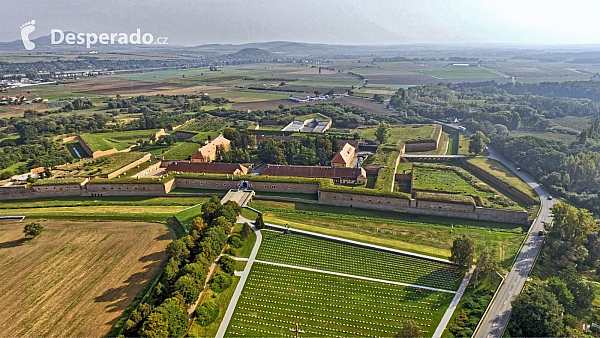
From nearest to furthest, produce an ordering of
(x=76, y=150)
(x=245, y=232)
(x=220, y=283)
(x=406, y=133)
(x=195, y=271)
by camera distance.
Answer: (x=195, y=271)
(x=220, y=283)
(x=245, y=232)
(x=76, y=150)
(x=406, y=133)

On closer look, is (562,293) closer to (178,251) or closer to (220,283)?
(220,283)

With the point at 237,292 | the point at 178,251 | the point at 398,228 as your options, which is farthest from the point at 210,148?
the point at 237,292

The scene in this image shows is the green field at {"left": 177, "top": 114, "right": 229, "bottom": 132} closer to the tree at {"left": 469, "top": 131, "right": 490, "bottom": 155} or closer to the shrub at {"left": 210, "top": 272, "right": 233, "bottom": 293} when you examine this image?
the tree at {"left": 469, "top": 131, "right": 490, "bottom": 155}

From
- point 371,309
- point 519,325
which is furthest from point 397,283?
point 519,325

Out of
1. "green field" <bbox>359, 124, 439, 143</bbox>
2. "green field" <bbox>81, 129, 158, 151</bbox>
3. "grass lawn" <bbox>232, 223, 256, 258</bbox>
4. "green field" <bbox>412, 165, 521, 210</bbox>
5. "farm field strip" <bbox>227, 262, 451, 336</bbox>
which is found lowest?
"farm field strip" <bbox>227, 262, 451, 336</bbox>

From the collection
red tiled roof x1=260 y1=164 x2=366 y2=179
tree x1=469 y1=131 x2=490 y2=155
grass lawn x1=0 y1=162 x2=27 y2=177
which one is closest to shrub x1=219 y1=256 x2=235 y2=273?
red tiled roof x1=260 y1=164 x2=366 y2=179

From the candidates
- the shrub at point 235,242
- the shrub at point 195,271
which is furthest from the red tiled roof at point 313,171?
the shrub at point 195,271

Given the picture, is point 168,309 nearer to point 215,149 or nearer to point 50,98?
point 215,149
